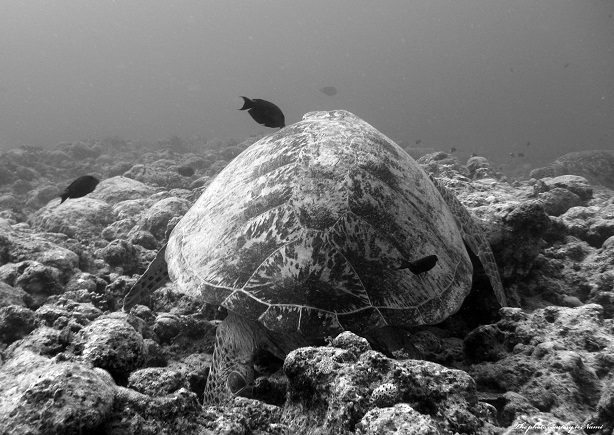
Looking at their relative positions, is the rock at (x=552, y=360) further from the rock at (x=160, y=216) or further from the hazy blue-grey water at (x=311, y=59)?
the hazy blue-grey water at (x=311, y=59)

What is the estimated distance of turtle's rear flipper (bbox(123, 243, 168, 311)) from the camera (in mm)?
2928

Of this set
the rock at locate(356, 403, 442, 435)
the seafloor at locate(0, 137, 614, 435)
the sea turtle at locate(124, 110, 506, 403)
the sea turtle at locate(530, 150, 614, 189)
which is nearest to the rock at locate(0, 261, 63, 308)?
the seafloor at locate(0, 137, 614, 435)

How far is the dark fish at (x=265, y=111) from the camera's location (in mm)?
3666

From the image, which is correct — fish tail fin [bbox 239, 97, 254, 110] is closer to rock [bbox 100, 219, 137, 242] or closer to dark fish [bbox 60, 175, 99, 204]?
dark fish [bbox 60, 175, 99, 204]

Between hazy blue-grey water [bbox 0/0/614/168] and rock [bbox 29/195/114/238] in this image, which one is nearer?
rock [bbox 29/195/114/238]

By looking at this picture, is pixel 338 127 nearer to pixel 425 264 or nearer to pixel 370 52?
pixel 425 264

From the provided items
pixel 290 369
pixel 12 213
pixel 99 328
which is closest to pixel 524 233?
pixel 290 369

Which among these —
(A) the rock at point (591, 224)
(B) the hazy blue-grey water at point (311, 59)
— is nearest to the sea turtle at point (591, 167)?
(A) the rock at point (591, 224)

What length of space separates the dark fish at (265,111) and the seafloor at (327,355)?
2.07m

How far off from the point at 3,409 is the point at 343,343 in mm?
1254

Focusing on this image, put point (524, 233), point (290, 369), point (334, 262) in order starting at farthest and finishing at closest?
point (524, 233) → point (334, 262) → point (290, 369)

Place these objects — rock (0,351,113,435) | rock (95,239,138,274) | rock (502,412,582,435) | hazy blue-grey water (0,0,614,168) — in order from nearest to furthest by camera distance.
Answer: rock (0,351,113,435) < rock (502,412,582,435) < rock (95,239,138,274) < hazy blue-grey water (0,0,614,168)

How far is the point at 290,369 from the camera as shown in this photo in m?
1.41

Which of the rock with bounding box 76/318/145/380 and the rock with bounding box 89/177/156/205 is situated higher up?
the rock with bounding box 76/318/145/380
